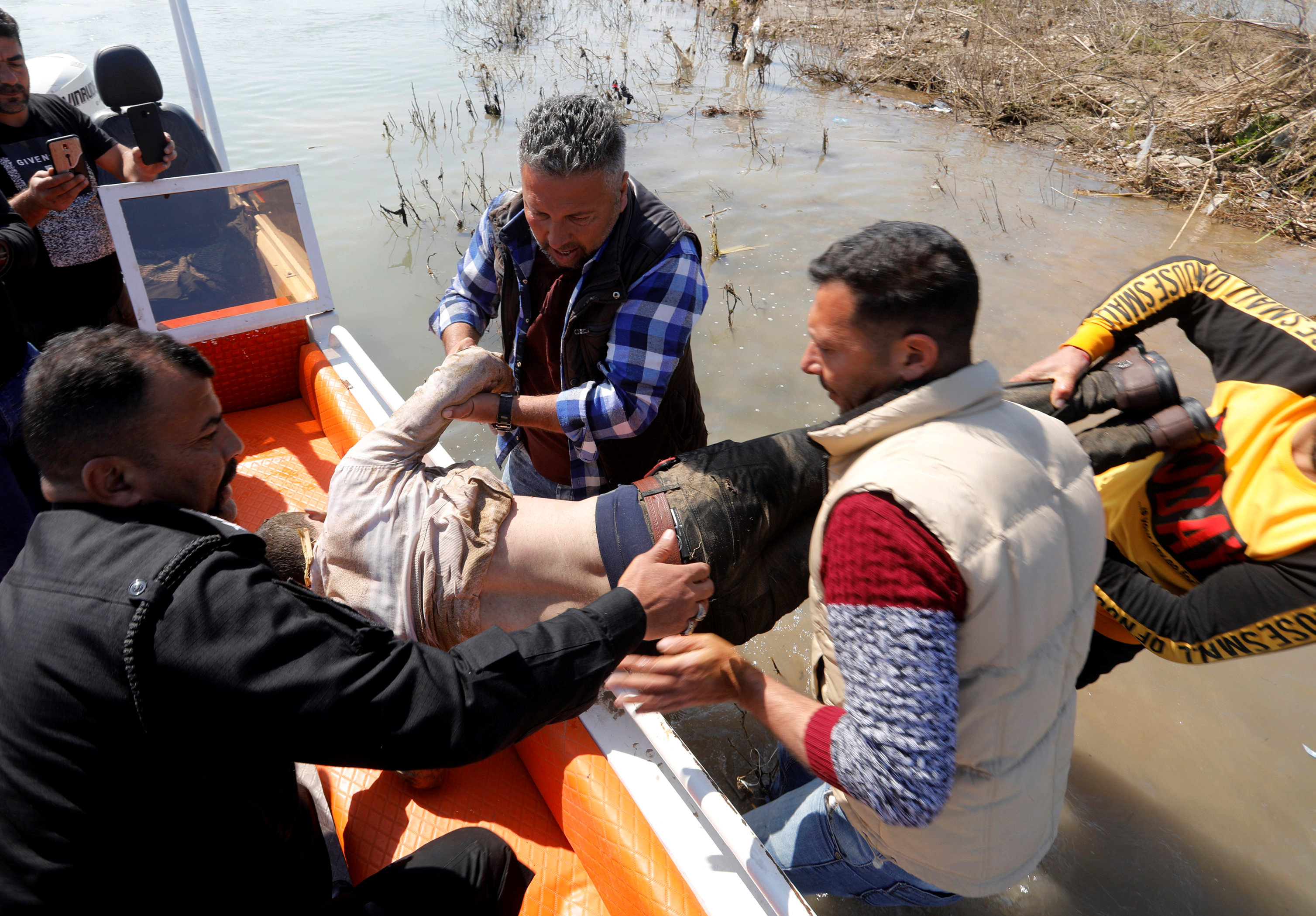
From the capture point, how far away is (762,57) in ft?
37.9

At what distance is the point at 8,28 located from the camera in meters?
2.95

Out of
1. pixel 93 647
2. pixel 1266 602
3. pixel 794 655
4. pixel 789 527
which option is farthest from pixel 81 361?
pixel 794 655

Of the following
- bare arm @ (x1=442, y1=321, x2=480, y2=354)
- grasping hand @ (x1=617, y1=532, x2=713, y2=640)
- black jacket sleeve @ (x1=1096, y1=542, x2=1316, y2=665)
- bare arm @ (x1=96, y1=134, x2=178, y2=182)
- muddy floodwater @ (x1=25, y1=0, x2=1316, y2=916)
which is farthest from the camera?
bare arm @ (x1=96, y1=134, x2=178, y2=182)

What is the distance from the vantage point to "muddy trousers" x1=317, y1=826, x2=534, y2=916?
1540 mm

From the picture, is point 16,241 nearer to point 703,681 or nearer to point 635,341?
point 635,341

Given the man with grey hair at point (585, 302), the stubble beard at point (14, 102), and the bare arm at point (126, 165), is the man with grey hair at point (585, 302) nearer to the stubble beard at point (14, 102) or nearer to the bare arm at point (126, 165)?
the bare arm at point (126, 165)

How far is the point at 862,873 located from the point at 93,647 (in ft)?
5.24

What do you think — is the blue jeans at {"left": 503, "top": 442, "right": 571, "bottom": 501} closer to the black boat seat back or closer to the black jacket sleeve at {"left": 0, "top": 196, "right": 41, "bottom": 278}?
the black jacket sleeve at {"left": 0, "top": 196, "right": 41, "bottom": 278}

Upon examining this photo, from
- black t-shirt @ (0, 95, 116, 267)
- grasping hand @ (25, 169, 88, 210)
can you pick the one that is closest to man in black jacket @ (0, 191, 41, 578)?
grasping hand @ (25, 169, 88, 210)

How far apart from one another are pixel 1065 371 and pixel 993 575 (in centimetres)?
115

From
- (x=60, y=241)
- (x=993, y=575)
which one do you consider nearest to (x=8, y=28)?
(x=60, y=241)

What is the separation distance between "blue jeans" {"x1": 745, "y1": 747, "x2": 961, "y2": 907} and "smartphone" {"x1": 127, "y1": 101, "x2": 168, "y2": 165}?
397 cm

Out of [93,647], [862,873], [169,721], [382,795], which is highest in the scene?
[93,647]

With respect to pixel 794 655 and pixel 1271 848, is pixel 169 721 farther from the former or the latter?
pixel 1271 848
